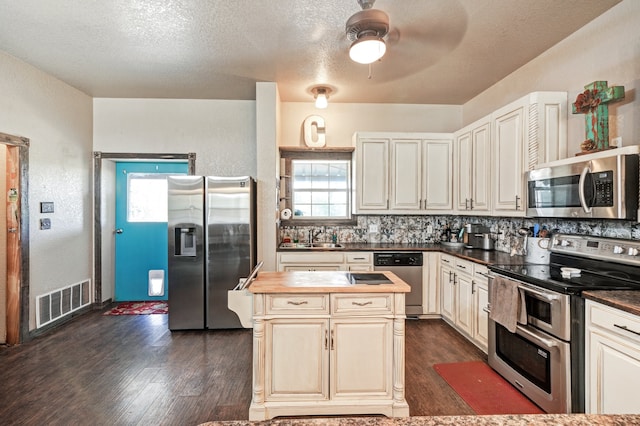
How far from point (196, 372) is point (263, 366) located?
3.38 ft

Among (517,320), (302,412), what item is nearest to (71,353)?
(302,412)

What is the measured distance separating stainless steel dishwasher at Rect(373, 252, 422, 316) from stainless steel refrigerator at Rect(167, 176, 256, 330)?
1.55 metres

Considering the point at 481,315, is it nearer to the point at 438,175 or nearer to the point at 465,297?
the point at 465,297

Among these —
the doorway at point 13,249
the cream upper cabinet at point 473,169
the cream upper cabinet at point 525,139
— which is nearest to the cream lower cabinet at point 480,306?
the cream upper cabinet at point 525,139

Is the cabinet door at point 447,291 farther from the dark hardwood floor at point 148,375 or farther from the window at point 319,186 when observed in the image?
the window at point 319,186

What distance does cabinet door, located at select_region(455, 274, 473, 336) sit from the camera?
304cm

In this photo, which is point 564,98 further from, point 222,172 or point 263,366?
point 222,172

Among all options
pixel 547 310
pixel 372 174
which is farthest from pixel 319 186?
pixel 547 310

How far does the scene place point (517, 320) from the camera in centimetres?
218

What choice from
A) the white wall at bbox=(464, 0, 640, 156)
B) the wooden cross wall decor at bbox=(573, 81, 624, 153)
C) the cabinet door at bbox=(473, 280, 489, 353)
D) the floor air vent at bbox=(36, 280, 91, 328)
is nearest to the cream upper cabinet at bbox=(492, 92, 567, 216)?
the white wall at bbox=(464, 0, 640, 156)

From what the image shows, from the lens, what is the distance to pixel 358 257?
371 cm

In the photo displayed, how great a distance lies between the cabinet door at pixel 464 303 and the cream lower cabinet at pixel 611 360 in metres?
1.29

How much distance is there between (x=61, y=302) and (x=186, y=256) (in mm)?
1597

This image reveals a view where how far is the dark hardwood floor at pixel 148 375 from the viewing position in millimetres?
2084
